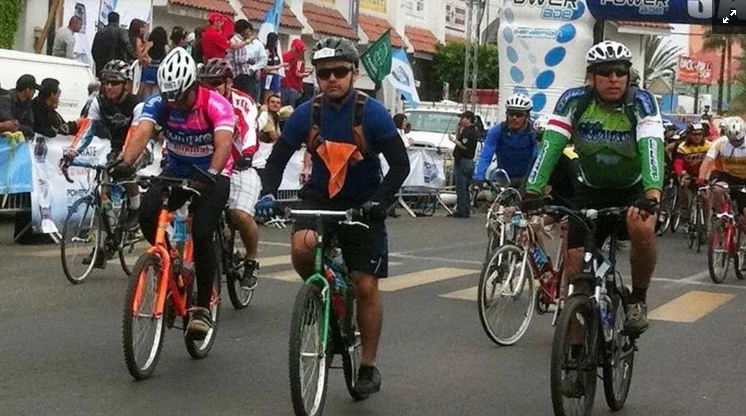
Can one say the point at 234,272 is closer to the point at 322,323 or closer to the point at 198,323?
the point at 198,323

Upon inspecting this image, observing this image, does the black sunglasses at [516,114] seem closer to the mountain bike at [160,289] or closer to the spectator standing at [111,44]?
the mountain bike at [160,289]

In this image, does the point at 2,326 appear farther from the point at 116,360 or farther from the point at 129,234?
the point at 129,234

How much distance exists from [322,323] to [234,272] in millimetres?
4199

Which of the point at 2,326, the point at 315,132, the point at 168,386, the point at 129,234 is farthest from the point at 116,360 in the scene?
the point at 129,234

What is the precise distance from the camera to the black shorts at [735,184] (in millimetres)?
17469

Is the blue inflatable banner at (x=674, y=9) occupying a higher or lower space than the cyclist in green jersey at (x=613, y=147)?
higher

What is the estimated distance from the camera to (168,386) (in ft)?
28.6

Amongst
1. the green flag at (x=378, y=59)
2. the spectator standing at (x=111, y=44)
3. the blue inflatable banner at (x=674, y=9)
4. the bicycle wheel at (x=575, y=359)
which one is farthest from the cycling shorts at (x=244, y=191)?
the green flag at (x=378, y=59)

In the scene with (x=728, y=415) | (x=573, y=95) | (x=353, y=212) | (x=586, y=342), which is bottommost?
(x=728, y=415)

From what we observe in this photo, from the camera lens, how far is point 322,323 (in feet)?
25.1

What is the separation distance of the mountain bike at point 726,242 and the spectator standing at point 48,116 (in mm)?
7683

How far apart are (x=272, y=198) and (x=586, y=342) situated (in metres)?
1.92

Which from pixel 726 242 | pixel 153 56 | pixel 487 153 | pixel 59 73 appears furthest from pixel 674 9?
pixel 487 153

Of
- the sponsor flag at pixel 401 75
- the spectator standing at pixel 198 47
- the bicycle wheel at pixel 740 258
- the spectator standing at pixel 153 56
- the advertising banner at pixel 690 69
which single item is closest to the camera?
the bicycle wheel at pixel 740 258
